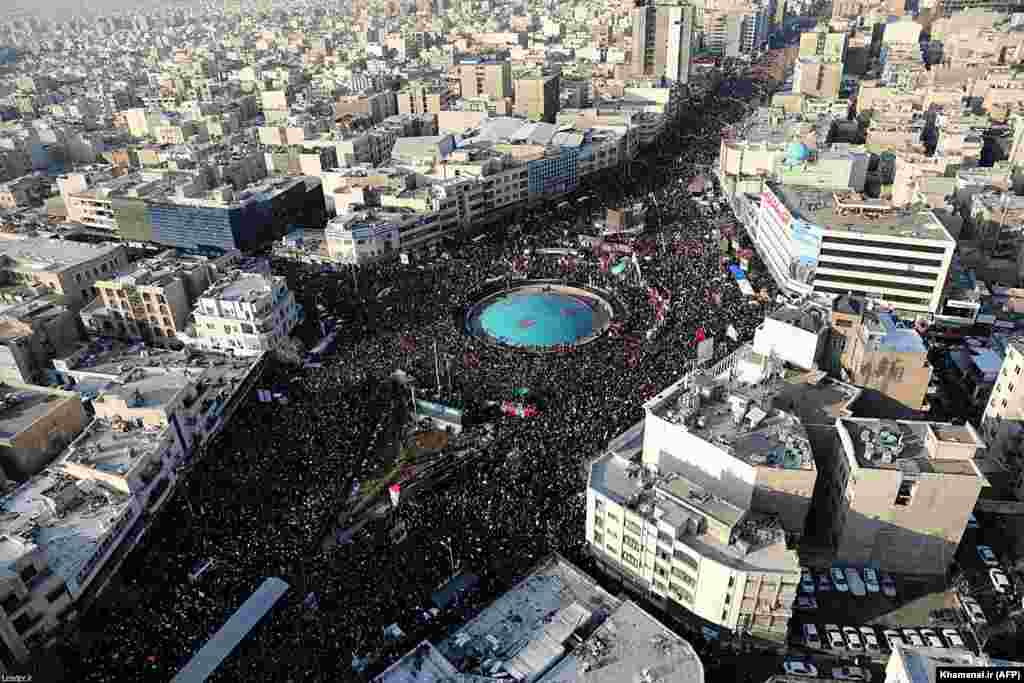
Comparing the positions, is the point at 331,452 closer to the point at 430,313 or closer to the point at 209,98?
the point at 430,313

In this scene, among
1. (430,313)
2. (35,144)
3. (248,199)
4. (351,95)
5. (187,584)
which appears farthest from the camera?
(351,95)

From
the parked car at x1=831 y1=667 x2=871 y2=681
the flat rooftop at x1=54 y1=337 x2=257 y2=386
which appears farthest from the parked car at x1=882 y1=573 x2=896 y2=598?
the flat rooftop at x1=54 y1=337 x2=257 y2=386

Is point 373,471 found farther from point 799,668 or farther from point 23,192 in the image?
point 23,192

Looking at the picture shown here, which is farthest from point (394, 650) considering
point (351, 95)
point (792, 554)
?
point (351, 95)

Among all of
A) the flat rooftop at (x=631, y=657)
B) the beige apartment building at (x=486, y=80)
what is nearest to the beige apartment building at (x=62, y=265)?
the flat rooftop at (x=631, y=657)

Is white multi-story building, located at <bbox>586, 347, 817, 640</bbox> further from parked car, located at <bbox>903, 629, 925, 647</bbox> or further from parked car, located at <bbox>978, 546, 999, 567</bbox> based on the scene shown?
parked car, located at <bbox>978, 546, 999, 567</bbox>

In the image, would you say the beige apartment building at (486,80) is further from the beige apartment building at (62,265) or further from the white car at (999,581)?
the white car at (999,581)

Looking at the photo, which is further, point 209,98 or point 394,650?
point 209,98
